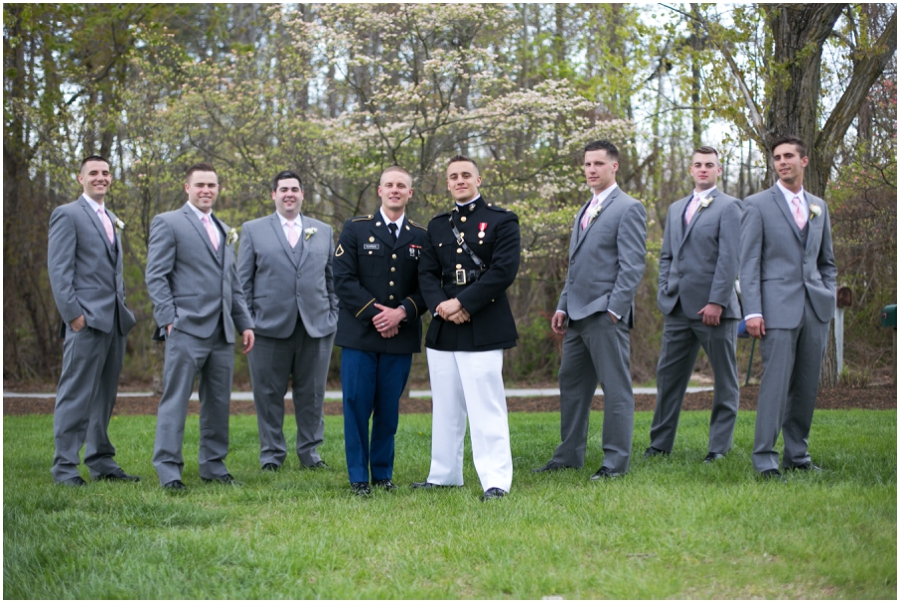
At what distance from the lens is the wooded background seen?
10.7m

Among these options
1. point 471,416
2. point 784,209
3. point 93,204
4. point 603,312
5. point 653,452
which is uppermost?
point 93,204

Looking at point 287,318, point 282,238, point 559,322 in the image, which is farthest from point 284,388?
point 559,322

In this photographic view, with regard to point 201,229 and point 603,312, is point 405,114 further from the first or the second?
point 603,312

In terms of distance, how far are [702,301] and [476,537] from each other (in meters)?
3.05

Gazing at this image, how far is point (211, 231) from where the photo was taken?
611cm

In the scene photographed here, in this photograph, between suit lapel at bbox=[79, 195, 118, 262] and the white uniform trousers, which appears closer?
the white uniform trousers

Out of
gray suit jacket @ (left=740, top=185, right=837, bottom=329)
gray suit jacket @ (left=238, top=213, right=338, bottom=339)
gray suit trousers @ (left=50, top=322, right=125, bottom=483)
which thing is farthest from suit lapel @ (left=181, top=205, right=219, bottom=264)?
gray suit jacket @ (left=740, top=185, right=837, bottom=329)

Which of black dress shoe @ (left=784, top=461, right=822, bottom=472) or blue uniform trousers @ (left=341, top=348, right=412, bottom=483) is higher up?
Answer: blue uniform trousers @ (left=341, top=348, right=412, bottom=483)

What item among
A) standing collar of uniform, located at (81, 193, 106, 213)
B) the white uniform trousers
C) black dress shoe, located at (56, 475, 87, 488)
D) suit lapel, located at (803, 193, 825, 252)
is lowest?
black dress shoe, located at (56, 475, 87, 488)

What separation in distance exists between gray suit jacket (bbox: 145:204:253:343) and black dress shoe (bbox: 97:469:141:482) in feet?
3.90

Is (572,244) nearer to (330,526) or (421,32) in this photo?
(330,526)

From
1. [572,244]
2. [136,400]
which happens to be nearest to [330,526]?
[572,244]

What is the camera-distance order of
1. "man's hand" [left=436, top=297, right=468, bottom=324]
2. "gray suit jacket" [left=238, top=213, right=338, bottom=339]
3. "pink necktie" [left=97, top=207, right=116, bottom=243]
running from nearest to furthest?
"man's hand" [left=436, top=297, right=468, bottom=324] → "pink necktie" [left=97, top=207, right=116, bottom=243] → "gray suit jacket" [left=238, top=213, right=338, bottom=339]

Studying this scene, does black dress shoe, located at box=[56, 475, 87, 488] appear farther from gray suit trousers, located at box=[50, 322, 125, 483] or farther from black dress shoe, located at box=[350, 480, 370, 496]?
black dress shoe, located at box=[350, 480, 370, 496]
